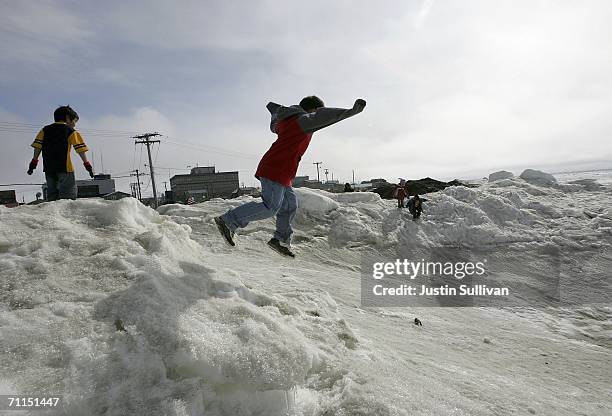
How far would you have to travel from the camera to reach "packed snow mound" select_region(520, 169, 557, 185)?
16.8 metres

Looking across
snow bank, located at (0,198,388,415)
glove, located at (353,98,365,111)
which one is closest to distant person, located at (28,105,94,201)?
snow bank, located at (0,198,388,415)

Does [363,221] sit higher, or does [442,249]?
[363,221]

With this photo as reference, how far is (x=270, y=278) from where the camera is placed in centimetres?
424

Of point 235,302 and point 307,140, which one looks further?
point 307,140

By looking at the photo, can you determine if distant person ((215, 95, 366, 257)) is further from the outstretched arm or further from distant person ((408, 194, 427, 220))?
distant person ((408, 194, 427, 220))

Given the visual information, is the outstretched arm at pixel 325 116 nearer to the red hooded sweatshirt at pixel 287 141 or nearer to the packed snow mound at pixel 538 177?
the red hooded sweatshirt at pixel 287 141

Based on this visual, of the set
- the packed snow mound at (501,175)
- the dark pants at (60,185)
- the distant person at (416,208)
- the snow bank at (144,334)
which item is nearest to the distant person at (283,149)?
the snow bank at (144,334)

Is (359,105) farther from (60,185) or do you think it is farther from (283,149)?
(60,185)

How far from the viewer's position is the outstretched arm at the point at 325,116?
10.3 feet

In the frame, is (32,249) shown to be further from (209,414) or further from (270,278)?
(270,278)

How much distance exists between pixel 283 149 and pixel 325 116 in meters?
0.56

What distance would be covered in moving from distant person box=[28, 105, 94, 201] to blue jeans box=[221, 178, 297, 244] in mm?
2604

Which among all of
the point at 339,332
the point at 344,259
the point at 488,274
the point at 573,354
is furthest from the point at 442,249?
the point at 339,332

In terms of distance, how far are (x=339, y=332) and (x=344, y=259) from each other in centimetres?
602
